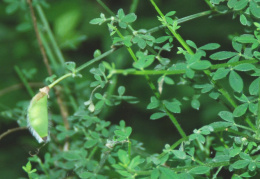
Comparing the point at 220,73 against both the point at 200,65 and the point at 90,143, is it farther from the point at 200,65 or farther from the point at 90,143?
the point at 90,143

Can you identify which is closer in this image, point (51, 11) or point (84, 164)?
point (84, 164)

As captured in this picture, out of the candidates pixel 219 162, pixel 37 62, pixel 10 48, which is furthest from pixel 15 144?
pixel 219 162

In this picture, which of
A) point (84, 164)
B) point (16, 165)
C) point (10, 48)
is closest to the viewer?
point (84, 164)

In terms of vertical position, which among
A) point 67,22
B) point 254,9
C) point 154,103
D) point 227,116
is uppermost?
point 67,22

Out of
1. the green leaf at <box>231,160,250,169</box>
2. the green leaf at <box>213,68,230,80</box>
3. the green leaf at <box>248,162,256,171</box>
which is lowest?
the green leaf at <box>248,162,256,171</box>

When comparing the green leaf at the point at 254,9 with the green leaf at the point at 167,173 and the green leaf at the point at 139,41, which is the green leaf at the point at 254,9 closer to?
the green leaf at the point at 139,41

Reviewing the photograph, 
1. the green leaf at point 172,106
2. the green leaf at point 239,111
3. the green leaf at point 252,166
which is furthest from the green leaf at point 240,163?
the green leaf at point 172,106

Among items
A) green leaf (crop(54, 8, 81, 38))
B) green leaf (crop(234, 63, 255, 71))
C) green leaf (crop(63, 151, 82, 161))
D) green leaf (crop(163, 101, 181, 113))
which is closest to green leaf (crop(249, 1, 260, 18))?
green leaf (crop(234, 63, 255, 71))

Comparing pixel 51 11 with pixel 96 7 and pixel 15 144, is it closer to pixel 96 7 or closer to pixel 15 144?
pixel 96 7

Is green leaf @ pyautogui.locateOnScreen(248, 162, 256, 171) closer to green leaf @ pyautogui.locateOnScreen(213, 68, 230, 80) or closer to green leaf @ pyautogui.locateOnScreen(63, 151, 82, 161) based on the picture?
green leaf @ pyautogui.locateOnScreen(213, 68, 230, 80)

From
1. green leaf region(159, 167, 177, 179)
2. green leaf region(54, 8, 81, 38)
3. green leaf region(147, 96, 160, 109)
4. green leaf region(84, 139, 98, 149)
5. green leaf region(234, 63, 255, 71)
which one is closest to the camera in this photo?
green leaf region(159, 167, 177, 179)

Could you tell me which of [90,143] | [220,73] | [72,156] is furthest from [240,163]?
[72,156]
